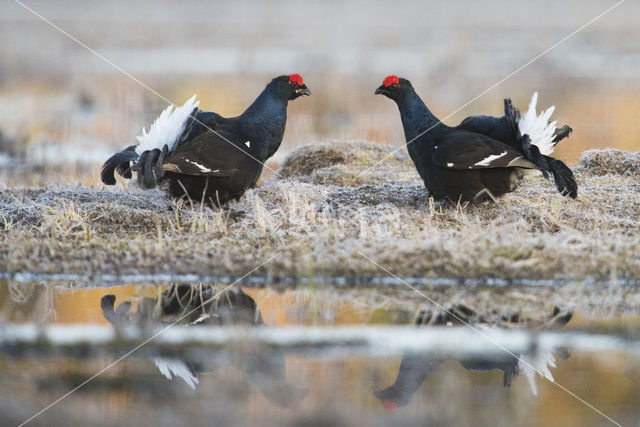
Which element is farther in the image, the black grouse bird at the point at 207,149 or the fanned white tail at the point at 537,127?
the fanned white tail at the point at 537,127

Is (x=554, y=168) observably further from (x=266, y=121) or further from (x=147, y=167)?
(x=147, y=167)

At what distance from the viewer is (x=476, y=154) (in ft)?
23.1

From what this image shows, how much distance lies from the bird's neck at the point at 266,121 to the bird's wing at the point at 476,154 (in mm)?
1632

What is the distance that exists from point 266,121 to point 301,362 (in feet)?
14.6

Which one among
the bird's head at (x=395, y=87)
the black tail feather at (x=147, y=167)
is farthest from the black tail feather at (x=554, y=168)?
the black tail feather at (x=147, y=167)

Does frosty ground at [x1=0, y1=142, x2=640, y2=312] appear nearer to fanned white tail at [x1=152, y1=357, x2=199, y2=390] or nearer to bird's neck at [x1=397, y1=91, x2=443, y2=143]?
bird's neck at [x1=397, y1=91, x2=443, y2=143]

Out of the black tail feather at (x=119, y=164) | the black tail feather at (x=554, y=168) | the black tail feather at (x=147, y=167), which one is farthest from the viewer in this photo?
the black tail feather at (x=119, y=164)

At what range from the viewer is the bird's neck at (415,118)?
7703 mm

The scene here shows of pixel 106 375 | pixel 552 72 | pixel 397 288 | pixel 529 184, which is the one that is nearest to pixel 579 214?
pixel 529 184

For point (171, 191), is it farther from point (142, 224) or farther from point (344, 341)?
point (344, 341)

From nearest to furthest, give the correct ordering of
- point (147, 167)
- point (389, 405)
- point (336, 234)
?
point (389, 405) < point (336, 234) < point (147, 167)

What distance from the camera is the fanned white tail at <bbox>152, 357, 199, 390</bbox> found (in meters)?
3.45

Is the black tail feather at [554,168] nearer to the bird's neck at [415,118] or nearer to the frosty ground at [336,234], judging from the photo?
the frosty ground at [336,234]

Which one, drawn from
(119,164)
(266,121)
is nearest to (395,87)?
(266,121)
